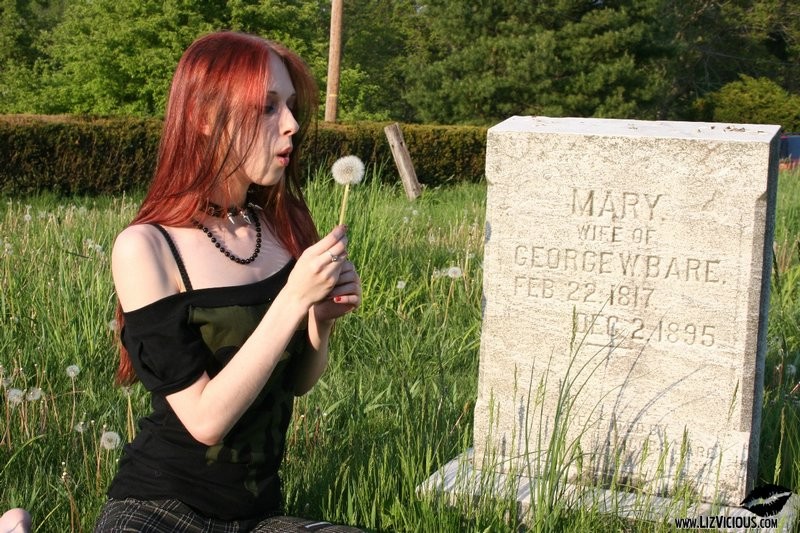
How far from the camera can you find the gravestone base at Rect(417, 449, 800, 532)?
9.94 feet

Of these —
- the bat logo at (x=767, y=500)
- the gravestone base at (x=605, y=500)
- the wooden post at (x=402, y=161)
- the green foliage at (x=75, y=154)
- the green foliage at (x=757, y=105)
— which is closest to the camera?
the gravestone base at (x=605, y=500)

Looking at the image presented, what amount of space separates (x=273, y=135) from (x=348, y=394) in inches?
84.3

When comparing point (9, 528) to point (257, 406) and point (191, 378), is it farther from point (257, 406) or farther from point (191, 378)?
point (257, 406)

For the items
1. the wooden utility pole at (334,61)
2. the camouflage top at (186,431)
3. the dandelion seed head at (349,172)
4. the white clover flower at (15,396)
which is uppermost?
the wooden utility pole at (334,61)

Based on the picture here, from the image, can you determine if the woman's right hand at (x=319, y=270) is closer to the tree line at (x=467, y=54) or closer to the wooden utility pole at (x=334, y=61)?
the wooden utility pole at (x=334, y=61)

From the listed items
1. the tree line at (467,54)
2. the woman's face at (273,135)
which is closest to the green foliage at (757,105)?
the tree line at (467,54)

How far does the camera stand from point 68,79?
Result: 28.3 m

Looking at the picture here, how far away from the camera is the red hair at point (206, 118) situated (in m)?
2.31

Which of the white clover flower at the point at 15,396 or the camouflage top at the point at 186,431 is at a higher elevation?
the camouflage top at the point at 186,431

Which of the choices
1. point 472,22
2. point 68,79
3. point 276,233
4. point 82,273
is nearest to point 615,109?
point 472,22

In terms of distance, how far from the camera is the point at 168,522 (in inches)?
88.7

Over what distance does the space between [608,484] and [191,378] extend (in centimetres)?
187

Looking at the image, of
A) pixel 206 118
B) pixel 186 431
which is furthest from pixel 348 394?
pixel 206 118

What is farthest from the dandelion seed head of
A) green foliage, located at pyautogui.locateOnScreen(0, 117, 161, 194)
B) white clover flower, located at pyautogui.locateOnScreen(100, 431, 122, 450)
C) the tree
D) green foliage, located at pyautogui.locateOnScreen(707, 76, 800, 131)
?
green foliage, located at pyautogui.locateOnScreen(707, 76, 800, 131)
